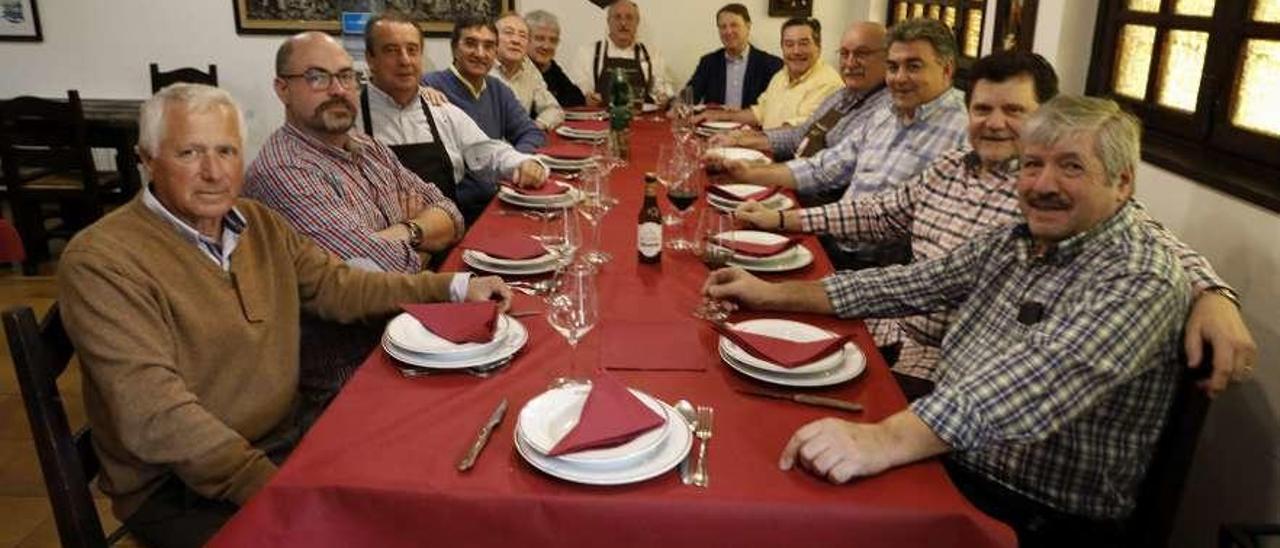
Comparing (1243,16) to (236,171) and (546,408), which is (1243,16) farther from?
(236,171)

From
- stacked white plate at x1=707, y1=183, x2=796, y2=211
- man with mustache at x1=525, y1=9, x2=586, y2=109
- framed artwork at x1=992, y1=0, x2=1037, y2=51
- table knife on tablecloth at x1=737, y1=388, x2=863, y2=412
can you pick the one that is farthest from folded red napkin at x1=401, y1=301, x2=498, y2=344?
man with mustache at x1=525, y1=9, x2=586, y2=109

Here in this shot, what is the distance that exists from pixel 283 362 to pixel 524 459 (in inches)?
31.6

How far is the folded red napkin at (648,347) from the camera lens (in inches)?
64.6

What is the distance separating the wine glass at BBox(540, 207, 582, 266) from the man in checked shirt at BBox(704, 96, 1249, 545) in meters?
0.47

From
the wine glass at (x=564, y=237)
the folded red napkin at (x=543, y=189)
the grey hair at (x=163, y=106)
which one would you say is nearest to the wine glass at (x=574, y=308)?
the wine glass at (x=564, y=237)

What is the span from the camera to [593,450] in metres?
1.27

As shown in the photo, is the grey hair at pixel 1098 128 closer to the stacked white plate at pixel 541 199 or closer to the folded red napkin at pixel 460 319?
the folded red napkin at pixel 460 319

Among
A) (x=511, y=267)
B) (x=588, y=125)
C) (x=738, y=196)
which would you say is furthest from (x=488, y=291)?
(x=588, y=125)

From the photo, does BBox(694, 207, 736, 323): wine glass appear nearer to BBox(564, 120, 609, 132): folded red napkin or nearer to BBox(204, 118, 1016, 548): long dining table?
BBox(204, 118, 1016, 548): long dining table

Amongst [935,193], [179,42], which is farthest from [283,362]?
[179,42]

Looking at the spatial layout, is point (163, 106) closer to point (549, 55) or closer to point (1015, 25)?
point (1015, 25)

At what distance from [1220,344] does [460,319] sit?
1.31 metres

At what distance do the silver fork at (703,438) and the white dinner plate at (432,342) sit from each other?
0.44 metres

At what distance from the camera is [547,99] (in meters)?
5.29
